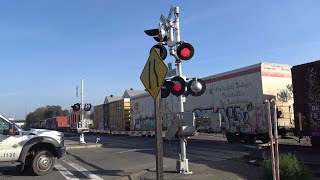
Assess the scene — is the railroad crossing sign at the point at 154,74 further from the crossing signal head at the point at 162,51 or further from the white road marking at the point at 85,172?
the white road marking at the point at 85,172

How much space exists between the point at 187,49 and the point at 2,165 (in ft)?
27.9

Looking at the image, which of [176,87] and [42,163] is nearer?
[176,87]

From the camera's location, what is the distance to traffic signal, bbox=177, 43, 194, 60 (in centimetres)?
1116

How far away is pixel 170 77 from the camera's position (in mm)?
11594

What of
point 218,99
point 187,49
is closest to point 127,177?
point 187,49

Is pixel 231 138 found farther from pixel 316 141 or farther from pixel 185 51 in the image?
pixel 185 51

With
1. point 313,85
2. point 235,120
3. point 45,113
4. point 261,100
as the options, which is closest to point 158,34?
point 313,85

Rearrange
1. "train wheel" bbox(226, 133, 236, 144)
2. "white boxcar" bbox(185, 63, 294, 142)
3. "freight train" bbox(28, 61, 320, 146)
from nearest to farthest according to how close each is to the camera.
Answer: "freight train" bbox(28, 61, 320, 146) → "white boxcar" bbox(185, 63, 294, 142) → "train wheel" bbox(226, 133, 236, 144)

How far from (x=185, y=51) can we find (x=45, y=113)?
13700cm

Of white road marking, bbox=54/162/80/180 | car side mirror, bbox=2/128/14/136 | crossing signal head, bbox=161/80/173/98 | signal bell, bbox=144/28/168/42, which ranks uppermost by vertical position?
signal bell, bbox=144/28/168/42

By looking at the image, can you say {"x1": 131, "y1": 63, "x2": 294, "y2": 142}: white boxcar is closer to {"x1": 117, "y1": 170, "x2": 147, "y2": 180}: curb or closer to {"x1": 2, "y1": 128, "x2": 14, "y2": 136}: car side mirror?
{"x1": 117, "y1": 170, "x2": 147, "y2": 180}: curb

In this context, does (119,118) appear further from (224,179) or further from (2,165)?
(224,179)

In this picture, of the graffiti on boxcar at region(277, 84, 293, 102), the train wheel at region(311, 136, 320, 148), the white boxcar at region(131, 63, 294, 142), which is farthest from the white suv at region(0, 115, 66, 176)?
the graffiti on boxcar at region(277, 84, 293, 102)

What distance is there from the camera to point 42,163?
12.6 meters
